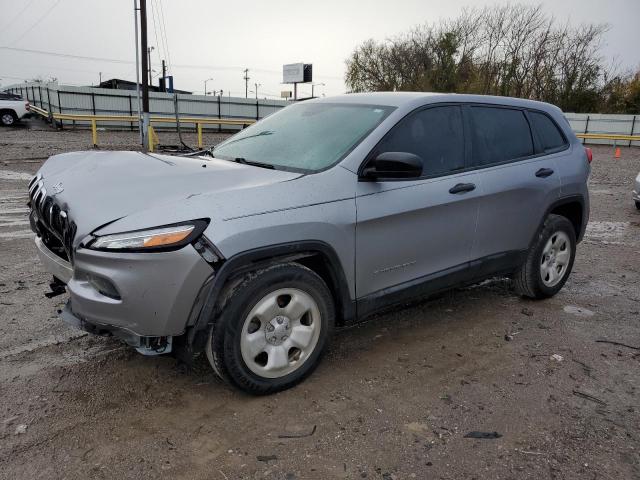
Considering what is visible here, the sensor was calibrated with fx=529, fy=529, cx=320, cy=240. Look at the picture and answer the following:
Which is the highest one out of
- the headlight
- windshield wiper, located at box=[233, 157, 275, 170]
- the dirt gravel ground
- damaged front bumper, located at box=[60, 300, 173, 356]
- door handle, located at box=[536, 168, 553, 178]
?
windshield wiper, located at box=[233, 157, 275, 170]

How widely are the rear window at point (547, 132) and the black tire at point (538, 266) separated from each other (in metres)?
0.62

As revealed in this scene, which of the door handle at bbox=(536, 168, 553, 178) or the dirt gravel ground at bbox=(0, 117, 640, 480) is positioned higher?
the door handle at bbox=(536, 168, 553, 178)

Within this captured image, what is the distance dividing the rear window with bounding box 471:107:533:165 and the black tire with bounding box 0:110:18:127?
28.6 m

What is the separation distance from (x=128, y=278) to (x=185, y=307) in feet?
1.00

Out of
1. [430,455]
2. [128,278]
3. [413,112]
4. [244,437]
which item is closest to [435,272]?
[413,112]

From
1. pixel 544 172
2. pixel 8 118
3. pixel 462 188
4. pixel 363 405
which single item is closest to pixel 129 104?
pixel 8 118

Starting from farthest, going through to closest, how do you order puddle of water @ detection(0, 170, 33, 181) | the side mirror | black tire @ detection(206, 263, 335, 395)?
1. puddle of water @ detection(0, 170, 33, 181)
2. the side mirror
3. black tire @ detection(206, 263, 335, 395)

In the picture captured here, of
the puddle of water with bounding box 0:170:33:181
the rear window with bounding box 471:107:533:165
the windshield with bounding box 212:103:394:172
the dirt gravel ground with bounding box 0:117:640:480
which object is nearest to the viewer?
the dirt gravel ground with bounding box 0:117:640:480

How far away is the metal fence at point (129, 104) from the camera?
29688mm

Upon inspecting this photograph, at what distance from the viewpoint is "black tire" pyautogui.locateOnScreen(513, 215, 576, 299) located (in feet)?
14.8

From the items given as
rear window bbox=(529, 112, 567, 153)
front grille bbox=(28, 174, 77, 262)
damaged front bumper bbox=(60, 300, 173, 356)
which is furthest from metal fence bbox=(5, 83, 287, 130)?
damaged front bumper bbox=(60, 300, 173, 356)

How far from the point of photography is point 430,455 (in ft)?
8.42

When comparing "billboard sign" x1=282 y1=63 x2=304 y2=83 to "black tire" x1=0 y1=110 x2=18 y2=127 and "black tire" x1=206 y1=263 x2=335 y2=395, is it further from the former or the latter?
"black tire" x1=206 y1=263 x2=335 y2=395

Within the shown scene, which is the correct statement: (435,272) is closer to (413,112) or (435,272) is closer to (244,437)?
(413,112)
